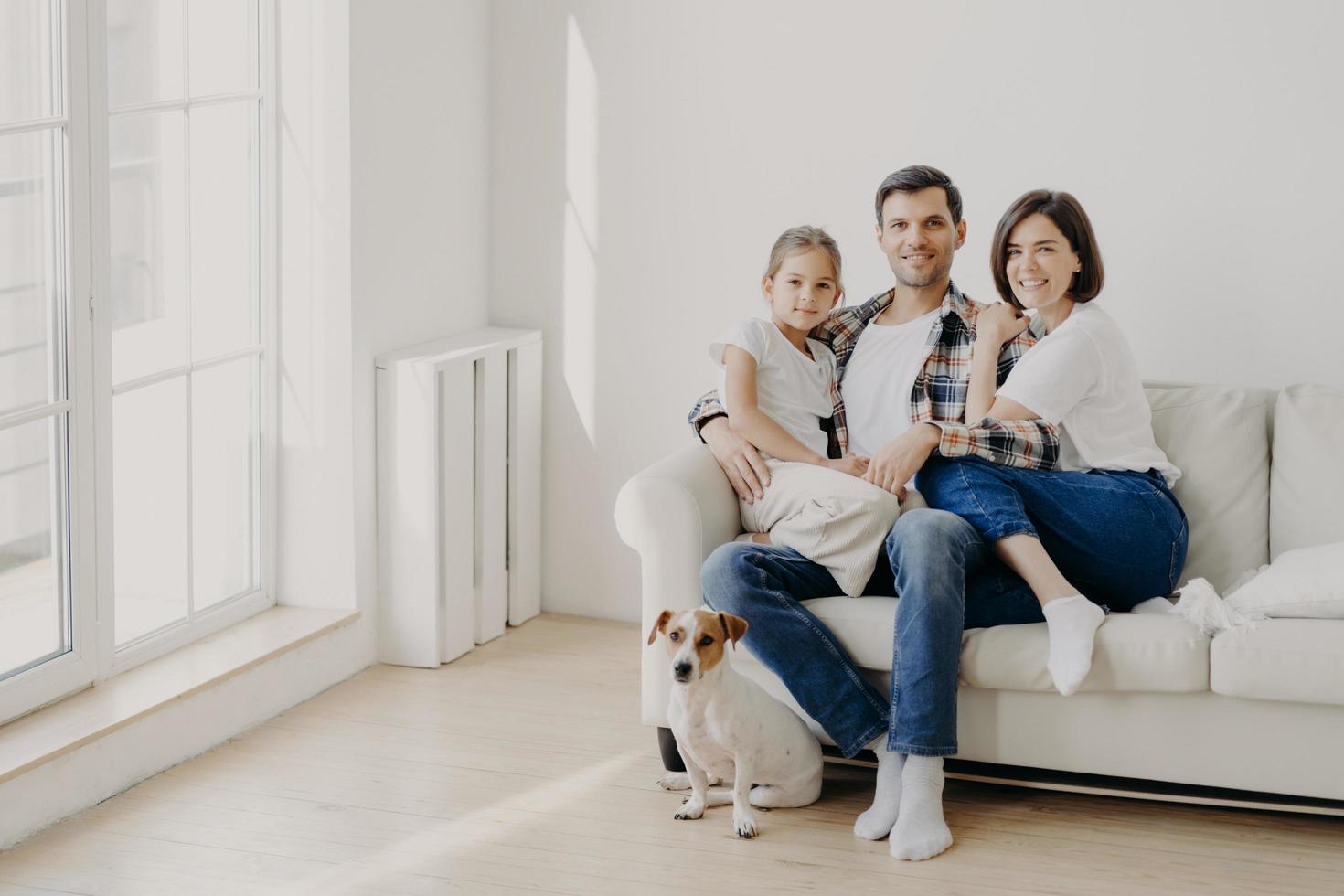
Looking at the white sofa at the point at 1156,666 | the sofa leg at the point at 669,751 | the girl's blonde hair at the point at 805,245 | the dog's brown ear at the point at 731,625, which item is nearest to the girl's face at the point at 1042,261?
the girl's blonde hair at the point at 805,245

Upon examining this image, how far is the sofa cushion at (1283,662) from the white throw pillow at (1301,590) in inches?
1.2

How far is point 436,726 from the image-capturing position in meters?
3.13

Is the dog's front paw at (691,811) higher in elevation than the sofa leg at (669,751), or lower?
lower

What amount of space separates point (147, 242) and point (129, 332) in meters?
0.20

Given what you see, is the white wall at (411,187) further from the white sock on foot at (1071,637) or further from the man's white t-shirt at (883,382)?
the white sock on foot at (1071,637)

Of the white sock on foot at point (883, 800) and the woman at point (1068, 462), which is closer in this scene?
the white sock on foot at point (883, 800)

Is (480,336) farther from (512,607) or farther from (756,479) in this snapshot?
(756,479)

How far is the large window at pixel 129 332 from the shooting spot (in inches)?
105

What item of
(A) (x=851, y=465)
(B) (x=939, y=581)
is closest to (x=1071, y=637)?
(B) (x=939, y=581)

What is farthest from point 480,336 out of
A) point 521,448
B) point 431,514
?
point 431,514

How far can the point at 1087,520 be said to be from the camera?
2758 mm

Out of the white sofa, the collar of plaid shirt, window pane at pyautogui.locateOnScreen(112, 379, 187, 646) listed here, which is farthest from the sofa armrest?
window pane at pyautogui.locateOnScreen(112, 379, 187, 646)

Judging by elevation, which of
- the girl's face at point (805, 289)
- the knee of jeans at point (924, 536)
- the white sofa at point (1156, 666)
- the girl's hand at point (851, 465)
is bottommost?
the white sofa at point (1156, 666)

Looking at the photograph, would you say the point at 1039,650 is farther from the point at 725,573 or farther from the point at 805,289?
the point at 805,289
